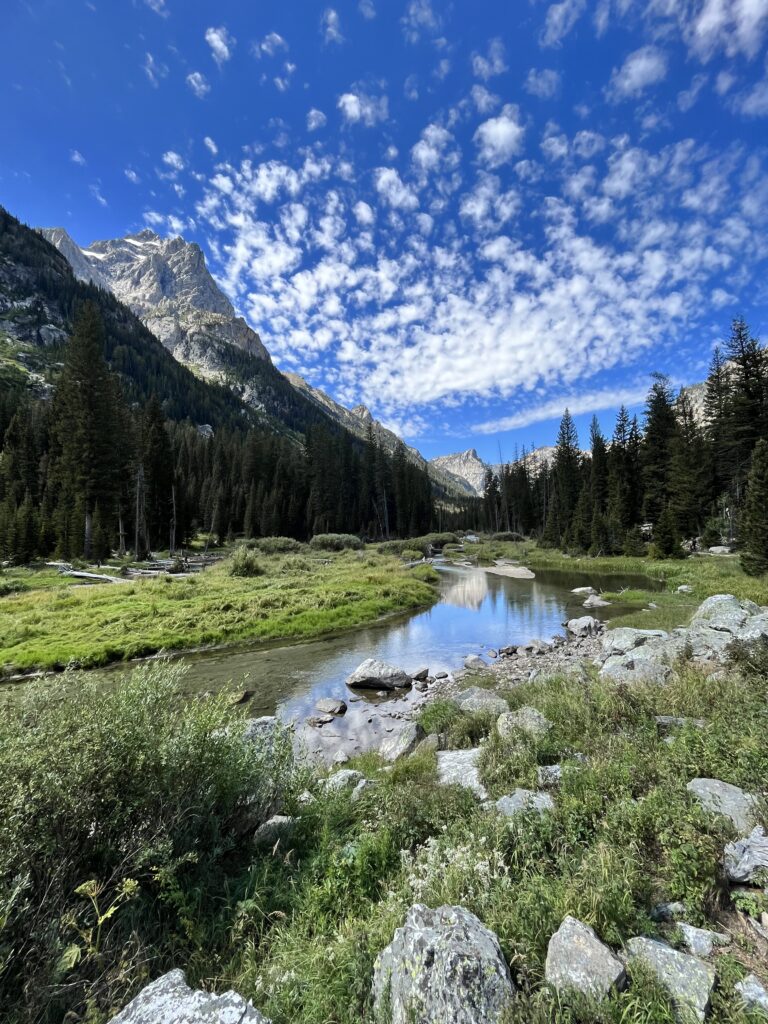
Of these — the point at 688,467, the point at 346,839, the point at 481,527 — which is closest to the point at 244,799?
the point at 346,839

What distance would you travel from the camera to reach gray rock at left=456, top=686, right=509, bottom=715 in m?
9.12

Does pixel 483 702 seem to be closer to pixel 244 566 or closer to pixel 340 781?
pixel 340 781

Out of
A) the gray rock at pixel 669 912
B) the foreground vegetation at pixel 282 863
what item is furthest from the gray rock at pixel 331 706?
the gray rock at pixel 669 912

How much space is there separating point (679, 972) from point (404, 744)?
642cm

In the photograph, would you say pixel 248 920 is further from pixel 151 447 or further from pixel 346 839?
pixel 151 447

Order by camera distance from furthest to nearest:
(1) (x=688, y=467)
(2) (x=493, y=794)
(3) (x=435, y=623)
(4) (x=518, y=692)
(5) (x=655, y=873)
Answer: (1) (x=688, y=467) → (3) (x=435, y=623) → (4) (x=518, y=692) → (2) (x=493, y=794) → (5) (x=655, y=873)

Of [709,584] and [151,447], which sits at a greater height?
[151,447]

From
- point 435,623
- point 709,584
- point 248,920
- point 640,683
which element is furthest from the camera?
point 709,584

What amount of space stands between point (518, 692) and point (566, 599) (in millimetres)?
21030

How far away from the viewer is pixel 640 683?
8.19m

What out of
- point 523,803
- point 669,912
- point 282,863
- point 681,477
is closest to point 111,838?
point 282,863

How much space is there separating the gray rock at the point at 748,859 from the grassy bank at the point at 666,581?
15381mm

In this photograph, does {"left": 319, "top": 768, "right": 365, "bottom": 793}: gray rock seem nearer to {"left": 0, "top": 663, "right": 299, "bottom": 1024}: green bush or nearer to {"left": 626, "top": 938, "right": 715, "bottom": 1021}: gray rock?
{"left": 0, "top": 663, "right": 299, "bottom": 1024}: green bush

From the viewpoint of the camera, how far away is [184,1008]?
243 cm
